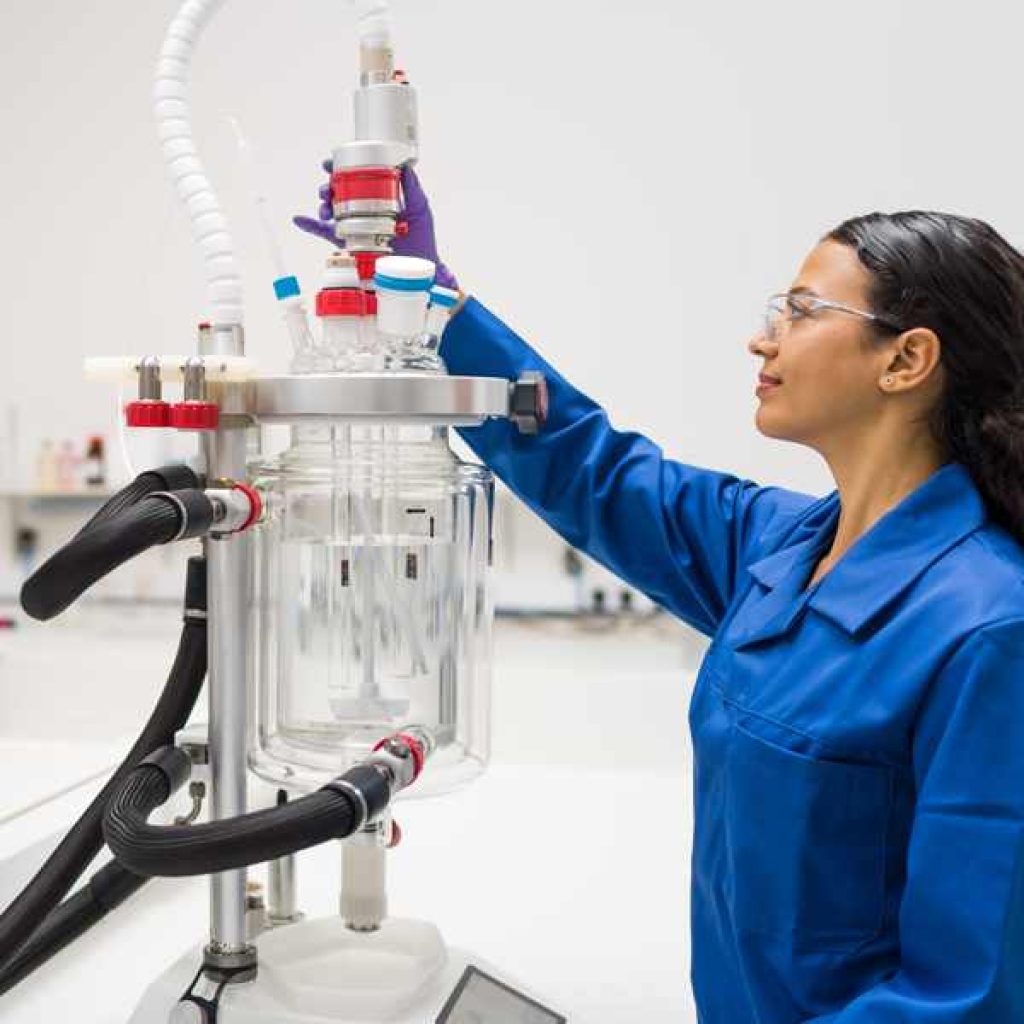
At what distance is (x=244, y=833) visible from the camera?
765 millimetres

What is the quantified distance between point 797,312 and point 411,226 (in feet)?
1.27

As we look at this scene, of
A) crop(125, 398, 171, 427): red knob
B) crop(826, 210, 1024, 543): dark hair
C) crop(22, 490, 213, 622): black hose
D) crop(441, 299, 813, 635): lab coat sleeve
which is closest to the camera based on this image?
crop(22, 490, 213, 622): black hose

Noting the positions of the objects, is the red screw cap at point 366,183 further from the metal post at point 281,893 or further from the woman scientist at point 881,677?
the metal post at point 281,893

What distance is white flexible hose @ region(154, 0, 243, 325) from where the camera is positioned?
90 cm

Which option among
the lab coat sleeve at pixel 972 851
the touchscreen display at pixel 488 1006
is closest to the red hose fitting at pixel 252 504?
the touchscreen display at pixel 488 1006

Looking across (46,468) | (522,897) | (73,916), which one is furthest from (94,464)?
(73,916)

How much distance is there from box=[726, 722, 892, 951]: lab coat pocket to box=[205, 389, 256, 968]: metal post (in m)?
0.40

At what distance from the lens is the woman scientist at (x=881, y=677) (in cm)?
84

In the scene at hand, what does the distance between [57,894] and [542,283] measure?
2.04 m

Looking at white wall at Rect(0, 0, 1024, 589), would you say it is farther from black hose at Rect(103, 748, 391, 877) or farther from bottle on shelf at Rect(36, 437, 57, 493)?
black hose at Rect(103, 748, 391, 877)

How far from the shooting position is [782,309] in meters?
1.08

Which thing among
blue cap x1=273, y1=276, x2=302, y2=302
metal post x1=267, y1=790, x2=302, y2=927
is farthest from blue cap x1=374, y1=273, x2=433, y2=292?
metal post x1=267, y1=790, x2=302, y2=927

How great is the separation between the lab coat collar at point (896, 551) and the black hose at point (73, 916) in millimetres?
576

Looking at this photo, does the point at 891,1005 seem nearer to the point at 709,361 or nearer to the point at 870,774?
the point at 870,774
